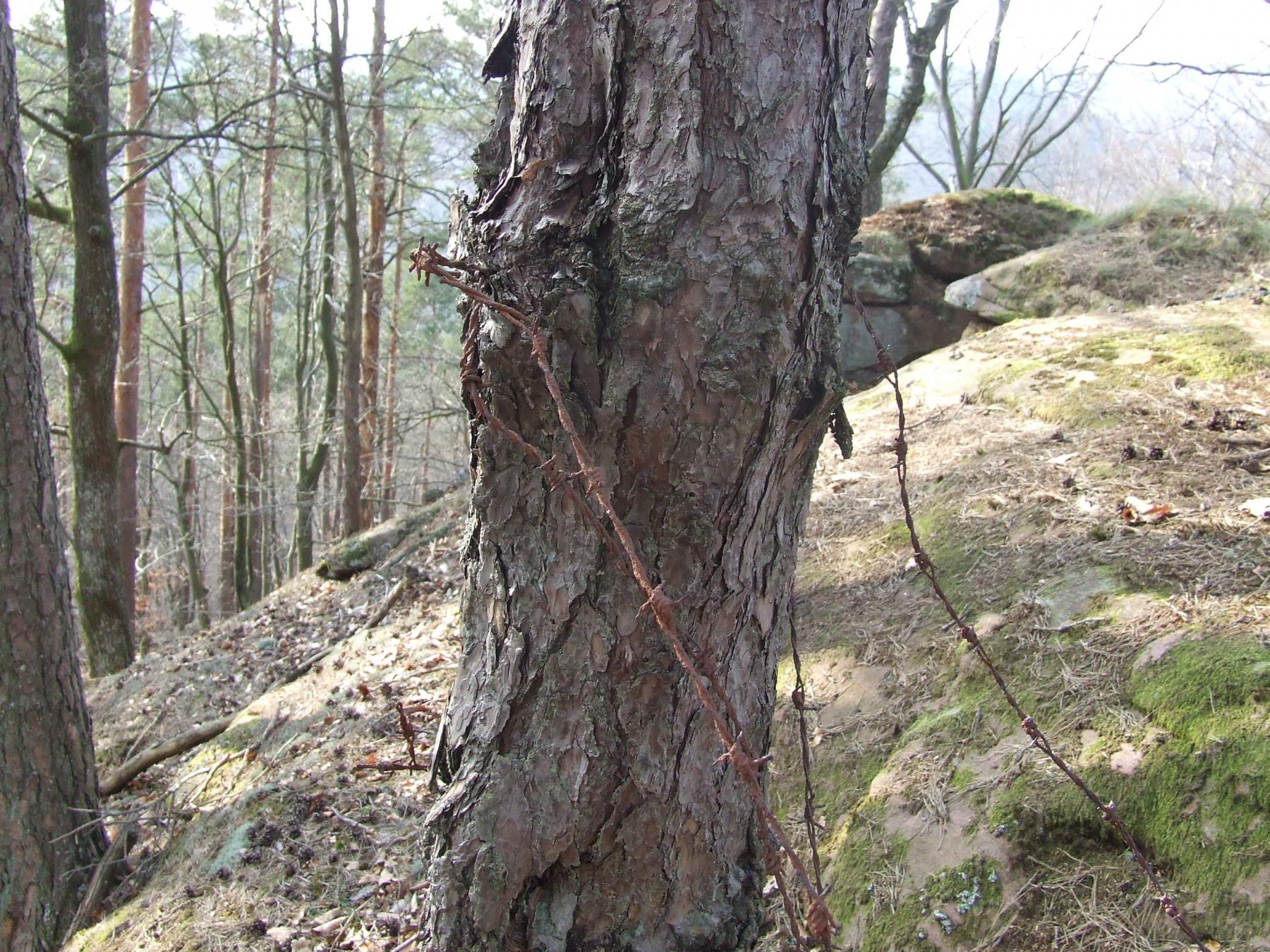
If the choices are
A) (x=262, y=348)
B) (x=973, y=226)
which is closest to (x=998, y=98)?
(x=973, y=226)

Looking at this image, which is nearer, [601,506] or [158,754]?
[601,506]

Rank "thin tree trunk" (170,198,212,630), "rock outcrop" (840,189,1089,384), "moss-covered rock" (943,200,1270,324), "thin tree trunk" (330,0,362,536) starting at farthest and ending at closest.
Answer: "thin tree trunk" (170,198,212,630), "thin tree trunk" (330,0,362,536), "rock outcrop" (840,189,1089,384), "moss-covered rock" (943,200,1270,324)

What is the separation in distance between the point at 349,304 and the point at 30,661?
598cm

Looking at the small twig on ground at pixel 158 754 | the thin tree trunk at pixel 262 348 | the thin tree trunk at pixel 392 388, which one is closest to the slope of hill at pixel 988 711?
the small twig on ground at pixel 158 754

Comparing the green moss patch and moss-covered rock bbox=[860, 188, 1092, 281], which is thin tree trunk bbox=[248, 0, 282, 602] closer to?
moss-covered rock bbox=[860, 188, 1092, 281]

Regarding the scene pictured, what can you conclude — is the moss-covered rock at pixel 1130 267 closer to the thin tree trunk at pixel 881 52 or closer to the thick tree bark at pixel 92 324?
the thin tree trunk at pixel 881 52

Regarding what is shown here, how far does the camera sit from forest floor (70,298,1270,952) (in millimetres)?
2268

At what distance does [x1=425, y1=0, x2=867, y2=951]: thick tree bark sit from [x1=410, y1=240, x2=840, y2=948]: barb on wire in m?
0.03

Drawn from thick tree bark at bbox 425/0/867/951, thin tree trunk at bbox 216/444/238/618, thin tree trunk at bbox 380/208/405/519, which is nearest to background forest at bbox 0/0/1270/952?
thick tree bark at bbox 425/0/867/951

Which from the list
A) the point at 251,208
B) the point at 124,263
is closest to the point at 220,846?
the point at 124,263

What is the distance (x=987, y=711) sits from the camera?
2.79 m

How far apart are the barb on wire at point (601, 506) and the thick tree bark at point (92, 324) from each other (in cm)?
650

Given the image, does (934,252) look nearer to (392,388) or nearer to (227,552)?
(392,388)

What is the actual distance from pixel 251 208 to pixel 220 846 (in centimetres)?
1725
